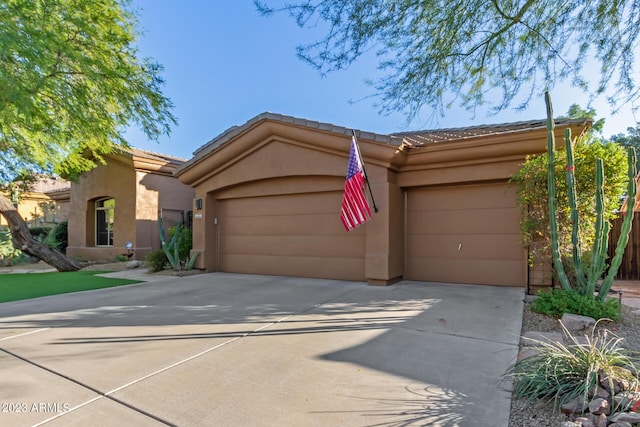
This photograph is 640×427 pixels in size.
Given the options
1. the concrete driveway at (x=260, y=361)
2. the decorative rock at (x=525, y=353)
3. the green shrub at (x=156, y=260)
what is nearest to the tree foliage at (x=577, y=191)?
the concrete driveway at (x=260, y=361)

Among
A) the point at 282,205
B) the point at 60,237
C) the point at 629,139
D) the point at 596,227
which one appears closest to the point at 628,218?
the point at 596,227

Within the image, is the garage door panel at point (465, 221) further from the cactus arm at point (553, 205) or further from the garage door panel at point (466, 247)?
the cactus arm at point (553, 205)

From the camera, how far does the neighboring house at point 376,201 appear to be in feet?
24.4

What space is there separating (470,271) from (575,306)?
2903 mm

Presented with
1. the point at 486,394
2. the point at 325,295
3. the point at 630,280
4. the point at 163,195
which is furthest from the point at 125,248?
the point at 630,280

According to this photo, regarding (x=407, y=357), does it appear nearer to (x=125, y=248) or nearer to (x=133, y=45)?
(x=133, y=45)

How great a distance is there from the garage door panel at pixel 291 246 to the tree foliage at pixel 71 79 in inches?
155

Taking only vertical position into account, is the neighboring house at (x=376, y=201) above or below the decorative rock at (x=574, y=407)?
above

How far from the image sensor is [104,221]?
15.5 metres

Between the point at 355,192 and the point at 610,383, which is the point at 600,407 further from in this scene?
the point at 355,192

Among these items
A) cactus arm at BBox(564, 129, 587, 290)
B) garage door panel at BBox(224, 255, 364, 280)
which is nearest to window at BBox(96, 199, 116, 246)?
garage door panel at BBox(224, 255, 364, 280)

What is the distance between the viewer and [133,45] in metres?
9.08

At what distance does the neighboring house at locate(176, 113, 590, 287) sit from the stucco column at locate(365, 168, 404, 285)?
0.9 inches

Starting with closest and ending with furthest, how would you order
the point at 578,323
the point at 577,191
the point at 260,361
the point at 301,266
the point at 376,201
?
the point at 260,361 < the point at 578,323 < the point at 577,191 < the point at 376,201 < the point at 301,266
